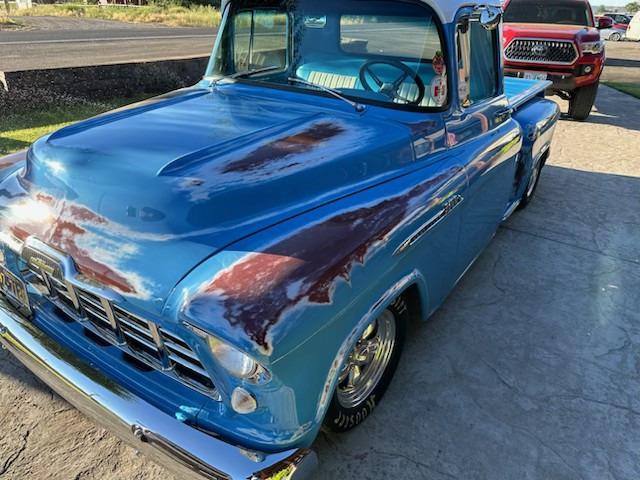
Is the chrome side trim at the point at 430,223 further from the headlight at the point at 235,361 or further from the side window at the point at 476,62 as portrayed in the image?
the headlight at the point at 235,361

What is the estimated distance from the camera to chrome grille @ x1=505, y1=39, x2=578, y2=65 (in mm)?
8096

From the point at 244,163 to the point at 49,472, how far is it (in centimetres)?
145

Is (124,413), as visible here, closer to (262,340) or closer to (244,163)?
(262,340)

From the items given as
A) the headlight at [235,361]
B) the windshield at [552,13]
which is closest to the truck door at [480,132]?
the headlight at [235,361]

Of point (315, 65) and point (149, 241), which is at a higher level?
point (315, 65)

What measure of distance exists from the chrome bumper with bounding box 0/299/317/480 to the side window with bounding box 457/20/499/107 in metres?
2.06

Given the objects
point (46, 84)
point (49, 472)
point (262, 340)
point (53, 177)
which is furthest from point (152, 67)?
point (262, 340)

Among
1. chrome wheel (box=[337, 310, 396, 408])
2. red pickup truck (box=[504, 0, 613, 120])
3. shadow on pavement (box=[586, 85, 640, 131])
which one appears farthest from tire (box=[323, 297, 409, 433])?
shadow on pavement (box=[586, 85, 640, 131])

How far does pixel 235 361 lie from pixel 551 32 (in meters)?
8.65

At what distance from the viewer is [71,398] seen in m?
1.78

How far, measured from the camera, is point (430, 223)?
222 cm

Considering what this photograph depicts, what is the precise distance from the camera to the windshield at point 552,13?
888 cm

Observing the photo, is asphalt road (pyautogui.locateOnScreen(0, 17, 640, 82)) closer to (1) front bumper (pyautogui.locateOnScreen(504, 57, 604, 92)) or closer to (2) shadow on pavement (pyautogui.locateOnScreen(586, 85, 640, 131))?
(2) shadow on pavement (pyautogui.locateOnScreen(586, 85, 640, 131))

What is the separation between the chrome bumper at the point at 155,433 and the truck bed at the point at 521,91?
343 centimetres
